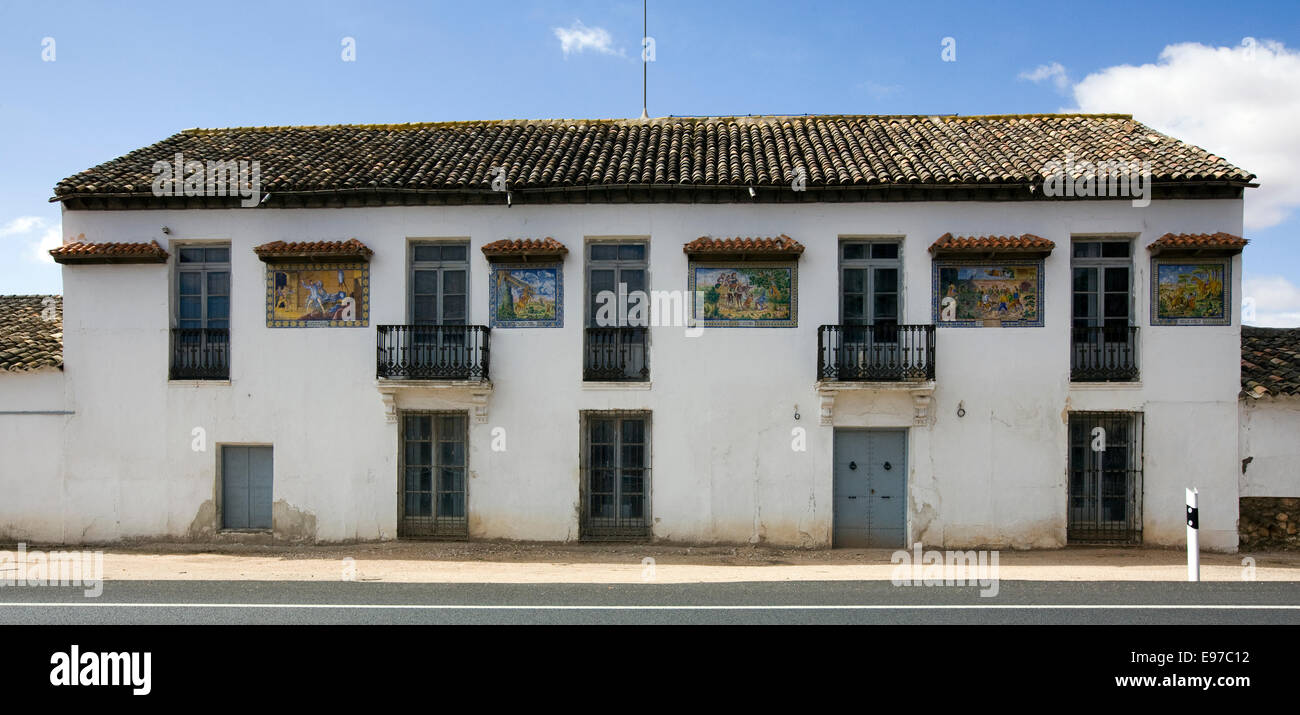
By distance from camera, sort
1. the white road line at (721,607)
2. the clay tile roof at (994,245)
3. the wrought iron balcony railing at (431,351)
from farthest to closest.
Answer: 1. the wrought iron balcony railing at (431,351)
2. the clay tile roof at (994,245)
3. the white road line at (721,607)

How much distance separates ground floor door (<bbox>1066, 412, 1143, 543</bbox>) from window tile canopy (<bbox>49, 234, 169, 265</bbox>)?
1570 cm

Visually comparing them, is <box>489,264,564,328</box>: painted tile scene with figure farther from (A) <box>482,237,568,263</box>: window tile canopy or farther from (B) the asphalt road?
(B) the asphalt road

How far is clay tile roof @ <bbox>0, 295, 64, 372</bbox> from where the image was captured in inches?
521

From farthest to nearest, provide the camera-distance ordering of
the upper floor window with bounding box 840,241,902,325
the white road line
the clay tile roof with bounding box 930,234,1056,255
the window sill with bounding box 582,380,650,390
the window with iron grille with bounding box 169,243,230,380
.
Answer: the window with iron grille with bounding box 169,243,230,380, the upper floor window with bounding box 840,241,902,325, the window sill with bounding box 582,380,650,390, the clay tile roof with bounding box 930,234,1056,255, the white road line

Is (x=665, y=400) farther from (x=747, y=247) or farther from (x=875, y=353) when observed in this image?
(x=875, y=353)

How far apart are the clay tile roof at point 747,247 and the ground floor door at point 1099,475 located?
18.0 feet

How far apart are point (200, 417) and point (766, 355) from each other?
9.74 metres

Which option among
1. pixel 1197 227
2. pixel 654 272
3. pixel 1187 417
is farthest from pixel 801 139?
pixel 1187 417

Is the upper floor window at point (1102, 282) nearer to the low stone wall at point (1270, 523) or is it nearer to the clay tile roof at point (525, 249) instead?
the low stone wall at point (1270, 523)

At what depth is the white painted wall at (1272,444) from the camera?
40.6 ft

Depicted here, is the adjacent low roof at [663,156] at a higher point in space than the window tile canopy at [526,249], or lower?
higher

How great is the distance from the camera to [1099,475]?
1275cm

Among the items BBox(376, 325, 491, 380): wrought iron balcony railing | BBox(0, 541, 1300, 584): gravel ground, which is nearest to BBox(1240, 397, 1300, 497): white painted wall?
BBox(0, 541, 1300, 584): gravel ground

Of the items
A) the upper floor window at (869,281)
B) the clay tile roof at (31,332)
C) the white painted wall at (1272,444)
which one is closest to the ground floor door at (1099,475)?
the white painted wall at (1272,444)
